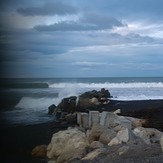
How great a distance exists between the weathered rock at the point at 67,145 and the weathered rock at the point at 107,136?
0.57 feet

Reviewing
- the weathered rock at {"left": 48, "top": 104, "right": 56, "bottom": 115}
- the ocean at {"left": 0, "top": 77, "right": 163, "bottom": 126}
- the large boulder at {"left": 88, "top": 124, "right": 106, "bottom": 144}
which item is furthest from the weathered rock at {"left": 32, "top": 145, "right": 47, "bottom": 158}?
the large boulder at {"left": 88, "top": 124, "right": 106, "bottom": 144}

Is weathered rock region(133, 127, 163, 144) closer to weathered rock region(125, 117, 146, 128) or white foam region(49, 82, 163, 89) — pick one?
weathered rock region(125, 117, 146, 128)

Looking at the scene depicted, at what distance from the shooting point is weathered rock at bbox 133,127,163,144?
274cm

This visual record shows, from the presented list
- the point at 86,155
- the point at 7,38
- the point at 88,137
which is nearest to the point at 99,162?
the point at 86,155

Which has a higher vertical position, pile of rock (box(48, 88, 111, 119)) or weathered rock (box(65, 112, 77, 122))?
pile of rock (box(48, 88, 111, 119))

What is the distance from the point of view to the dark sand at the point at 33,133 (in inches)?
76.8

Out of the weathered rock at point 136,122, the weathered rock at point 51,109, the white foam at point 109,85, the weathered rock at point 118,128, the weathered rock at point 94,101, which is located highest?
the white foam at point 109,85

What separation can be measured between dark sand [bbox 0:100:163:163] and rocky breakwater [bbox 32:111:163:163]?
68 millimetres

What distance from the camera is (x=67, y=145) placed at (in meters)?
2.50

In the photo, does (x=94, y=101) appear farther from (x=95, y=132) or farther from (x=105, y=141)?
(x=105, y=141)

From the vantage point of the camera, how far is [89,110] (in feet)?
8.55

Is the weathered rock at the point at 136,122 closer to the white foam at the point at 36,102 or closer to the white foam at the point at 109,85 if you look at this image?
the white foam at the point at 109,85

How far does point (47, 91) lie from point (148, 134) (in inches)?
38.1

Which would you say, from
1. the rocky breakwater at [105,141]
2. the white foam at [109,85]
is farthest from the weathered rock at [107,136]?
the white foam at [109,85]
